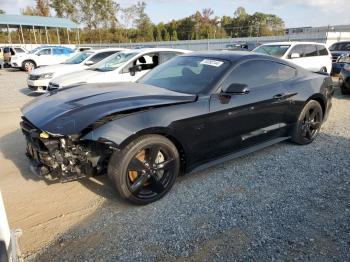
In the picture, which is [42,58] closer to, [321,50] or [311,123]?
[321,50]

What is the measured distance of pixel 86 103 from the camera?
312 centimetres

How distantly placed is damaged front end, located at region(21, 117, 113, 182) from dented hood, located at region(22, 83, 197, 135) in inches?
4.0

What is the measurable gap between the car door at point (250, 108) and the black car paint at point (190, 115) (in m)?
0.01

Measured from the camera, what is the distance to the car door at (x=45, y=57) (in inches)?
737

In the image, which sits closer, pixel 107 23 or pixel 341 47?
pixel 341 47

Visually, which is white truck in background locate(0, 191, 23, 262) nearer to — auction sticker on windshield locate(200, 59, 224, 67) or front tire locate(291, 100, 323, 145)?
auction sticker on windshield locate(200, 59, 224, 67)

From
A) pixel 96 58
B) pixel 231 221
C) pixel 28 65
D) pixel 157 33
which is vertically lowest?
pixel 231 221

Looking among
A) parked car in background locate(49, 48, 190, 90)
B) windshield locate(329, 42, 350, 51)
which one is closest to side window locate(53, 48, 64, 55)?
parked car in background locate(49, 48, 190, 90)

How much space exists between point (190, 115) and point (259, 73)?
4.82 feet

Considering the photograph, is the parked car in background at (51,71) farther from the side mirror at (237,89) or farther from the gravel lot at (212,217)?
the side mirror at (237,89)

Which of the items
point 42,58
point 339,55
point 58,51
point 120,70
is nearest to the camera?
point 120,70

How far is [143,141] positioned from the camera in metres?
2.97

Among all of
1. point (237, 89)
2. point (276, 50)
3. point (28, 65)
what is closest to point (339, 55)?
point (276, 50)

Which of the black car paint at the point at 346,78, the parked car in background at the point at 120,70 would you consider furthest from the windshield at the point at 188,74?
the black car paint at the point at 346,78
